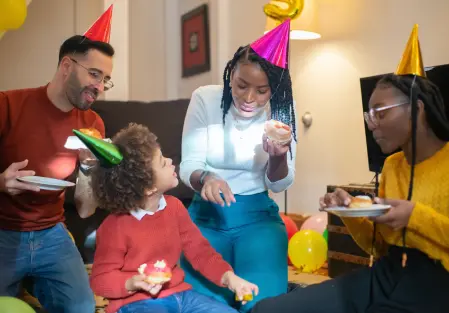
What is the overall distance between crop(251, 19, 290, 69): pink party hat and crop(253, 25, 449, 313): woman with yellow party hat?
27cm

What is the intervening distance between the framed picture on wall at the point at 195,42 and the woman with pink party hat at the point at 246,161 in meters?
1.64

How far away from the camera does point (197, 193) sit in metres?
1.52

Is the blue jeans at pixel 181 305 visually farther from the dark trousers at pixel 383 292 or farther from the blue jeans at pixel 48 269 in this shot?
the blue jeans at pixel 48 269

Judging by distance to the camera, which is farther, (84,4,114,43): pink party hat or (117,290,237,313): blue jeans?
(84,4,114,43): pink party hat

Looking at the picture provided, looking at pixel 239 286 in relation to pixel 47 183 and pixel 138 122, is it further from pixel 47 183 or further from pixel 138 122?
pixel 138 122

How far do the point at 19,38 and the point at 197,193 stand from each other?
94.8 inches

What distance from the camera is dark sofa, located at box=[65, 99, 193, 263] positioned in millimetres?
2270

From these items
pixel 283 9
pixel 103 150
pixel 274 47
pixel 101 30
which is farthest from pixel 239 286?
pixel 283 9

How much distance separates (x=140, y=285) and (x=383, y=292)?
0.54m

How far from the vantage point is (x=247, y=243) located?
144cm

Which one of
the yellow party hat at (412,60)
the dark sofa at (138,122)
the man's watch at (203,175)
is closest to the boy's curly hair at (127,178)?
the man's watch at (203,175)

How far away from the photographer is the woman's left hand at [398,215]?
1094mm

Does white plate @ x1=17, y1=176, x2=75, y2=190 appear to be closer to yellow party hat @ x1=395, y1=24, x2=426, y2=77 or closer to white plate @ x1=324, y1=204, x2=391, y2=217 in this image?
white plate @ x1=324, y1=204, x2=391, y2=217

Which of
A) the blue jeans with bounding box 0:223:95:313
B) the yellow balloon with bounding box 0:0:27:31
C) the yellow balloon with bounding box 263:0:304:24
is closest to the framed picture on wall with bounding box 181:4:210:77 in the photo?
the yellow balloon with bounding box 263:0:304:24
